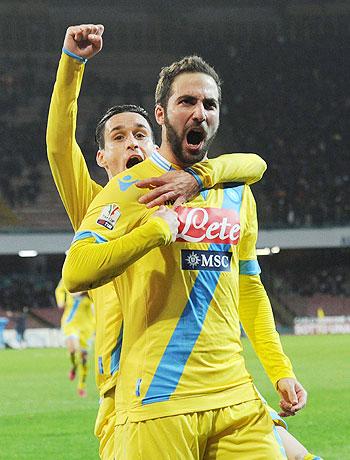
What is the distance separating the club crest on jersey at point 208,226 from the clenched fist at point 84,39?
66cm

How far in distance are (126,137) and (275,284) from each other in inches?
1141

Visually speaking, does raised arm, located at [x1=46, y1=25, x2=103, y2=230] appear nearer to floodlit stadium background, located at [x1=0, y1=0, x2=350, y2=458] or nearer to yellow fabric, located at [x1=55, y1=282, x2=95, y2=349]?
yellow fabric, located at [x1=55, y1=282, x2=95, y2=349]

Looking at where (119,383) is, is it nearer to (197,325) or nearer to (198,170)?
(197,325)

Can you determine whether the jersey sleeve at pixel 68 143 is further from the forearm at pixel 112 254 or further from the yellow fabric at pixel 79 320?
→ the yellow fabric at pixel 79 320

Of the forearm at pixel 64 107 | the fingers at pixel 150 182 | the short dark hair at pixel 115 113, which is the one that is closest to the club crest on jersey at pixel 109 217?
the fingers at pixel 150 182

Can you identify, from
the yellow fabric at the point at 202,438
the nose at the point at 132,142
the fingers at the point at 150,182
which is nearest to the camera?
the yellow fabric at the point at 202,438

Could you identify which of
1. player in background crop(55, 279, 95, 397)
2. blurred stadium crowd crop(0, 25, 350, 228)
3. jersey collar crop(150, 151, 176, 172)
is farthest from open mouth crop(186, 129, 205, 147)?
blurred stadium crowd crop(0, 25, 350, 228)

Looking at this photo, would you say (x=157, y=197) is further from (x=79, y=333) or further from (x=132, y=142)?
(x=79, y=333)

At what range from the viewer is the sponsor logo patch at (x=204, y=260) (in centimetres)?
268

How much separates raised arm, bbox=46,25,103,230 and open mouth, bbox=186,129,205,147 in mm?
474

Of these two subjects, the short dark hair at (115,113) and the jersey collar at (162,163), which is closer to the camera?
the jersey collar at (162,163)

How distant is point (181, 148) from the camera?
2.79 meters

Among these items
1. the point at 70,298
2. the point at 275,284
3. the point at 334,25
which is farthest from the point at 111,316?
the point at 334,25

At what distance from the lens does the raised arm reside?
2930 mm
